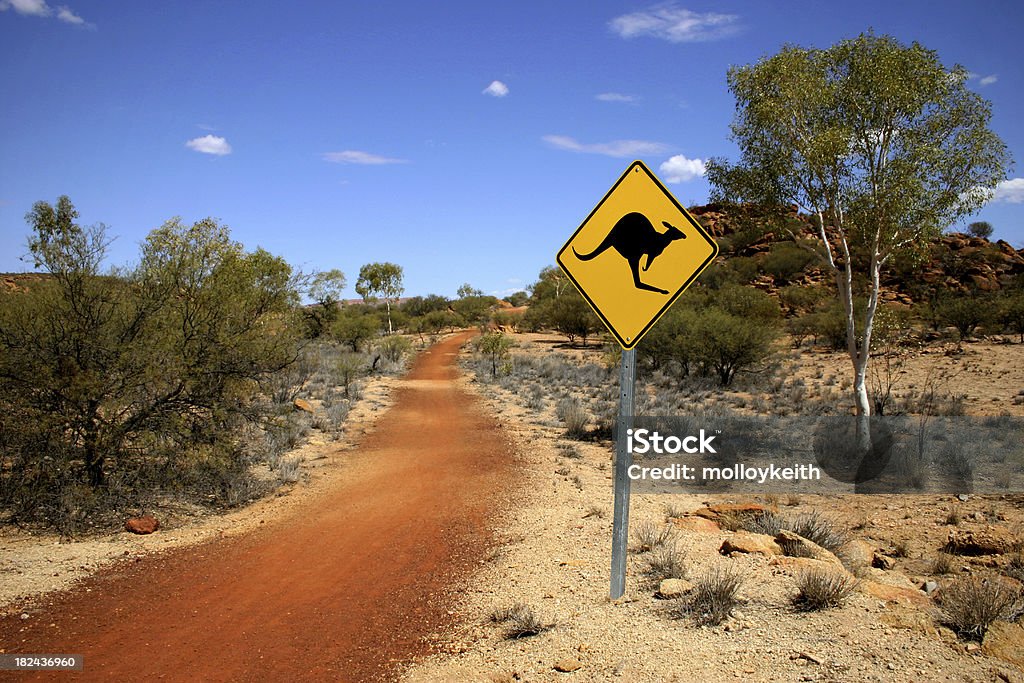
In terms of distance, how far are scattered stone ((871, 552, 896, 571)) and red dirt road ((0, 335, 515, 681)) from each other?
439 centimetres

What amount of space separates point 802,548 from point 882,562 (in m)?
1.34

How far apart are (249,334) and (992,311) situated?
37.1 m

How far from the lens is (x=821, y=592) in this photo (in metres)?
4.93

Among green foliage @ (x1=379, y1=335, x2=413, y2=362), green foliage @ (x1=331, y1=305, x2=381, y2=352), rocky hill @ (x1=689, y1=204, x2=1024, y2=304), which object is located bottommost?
green foliage @ (x1=379, y1=335, x2=413, y2=362)

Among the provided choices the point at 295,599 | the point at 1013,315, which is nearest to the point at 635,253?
the point at 295,599

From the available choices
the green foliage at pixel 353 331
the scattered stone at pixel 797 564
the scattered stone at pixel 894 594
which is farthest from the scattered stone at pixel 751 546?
the green foliage at pixel 353 331

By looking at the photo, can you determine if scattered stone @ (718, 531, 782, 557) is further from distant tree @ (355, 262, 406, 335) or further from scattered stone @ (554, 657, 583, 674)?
distant tree @ (355, 262, 406, 335)

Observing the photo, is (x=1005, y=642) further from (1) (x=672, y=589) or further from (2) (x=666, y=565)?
(2) (x=666, y=565)

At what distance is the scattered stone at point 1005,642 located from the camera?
13.5 ft

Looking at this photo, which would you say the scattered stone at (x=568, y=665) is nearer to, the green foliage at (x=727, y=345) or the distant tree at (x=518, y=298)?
the green foliage at (x=727, y=345)

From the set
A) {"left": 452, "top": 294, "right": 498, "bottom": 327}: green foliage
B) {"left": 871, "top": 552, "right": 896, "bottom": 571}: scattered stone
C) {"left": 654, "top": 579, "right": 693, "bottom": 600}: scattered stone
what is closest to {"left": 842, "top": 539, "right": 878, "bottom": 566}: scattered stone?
{"left": 871, "top": 552, "right": 896, "bottom": 571}: scattered stone

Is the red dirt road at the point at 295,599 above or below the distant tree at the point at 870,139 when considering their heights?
below

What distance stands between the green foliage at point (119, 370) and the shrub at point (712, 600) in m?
6.93

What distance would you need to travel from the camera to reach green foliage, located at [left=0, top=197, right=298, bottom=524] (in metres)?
8.16
